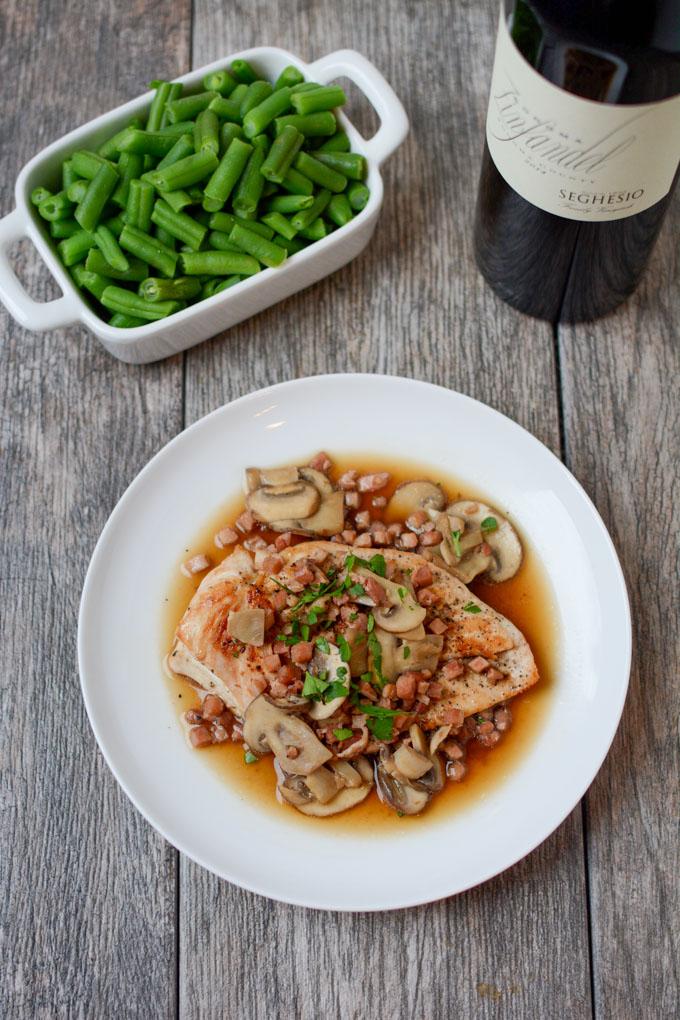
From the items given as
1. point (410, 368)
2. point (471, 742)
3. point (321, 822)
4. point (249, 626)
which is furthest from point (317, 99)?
point (321, 822)

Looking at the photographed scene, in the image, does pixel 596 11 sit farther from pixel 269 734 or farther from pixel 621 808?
pixel 621 808

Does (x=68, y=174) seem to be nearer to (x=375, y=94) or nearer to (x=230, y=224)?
(x=230, y=224)

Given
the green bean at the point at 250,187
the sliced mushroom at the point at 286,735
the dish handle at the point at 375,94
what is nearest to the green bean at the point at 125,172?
the green bean at the point at 250,187

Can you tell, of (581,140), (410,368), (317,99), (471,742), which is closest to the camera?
(581,140)

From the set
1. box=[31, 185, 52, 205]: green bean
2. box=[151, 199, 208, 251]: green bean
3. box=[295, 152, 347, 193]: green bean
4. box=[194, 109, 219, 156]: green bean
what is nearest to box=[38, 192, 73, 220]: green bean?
box=[31, 185, 52, 205]: green bean

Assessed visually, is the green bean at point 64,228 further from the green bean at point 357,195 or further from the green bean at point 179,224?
the green bean at point 357,195

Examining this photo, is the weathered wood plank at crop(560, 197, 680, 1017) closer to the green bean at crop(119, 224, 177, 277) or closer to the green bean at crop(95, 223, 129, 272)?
the green bean at crop(119, 224, 177, 277)
